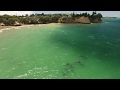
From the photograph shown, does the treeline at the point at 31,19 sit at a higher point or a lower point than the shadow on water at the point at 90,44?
higher

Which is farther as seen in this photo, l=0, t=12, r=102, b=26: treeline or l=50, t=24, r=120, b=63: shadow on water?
l=0, t=12, r=102, b=26: treeline

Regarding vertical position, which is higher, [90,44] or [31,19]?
[31,19]

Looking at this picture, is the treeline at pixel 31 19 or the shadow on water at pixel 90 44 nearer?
the shadow on water at pixel 90 44

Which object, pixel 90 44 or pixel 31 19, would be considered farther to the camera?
pixel 31 19

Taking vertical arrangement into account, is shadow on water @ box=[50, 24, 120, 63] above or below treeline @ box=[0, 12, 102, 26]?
below
